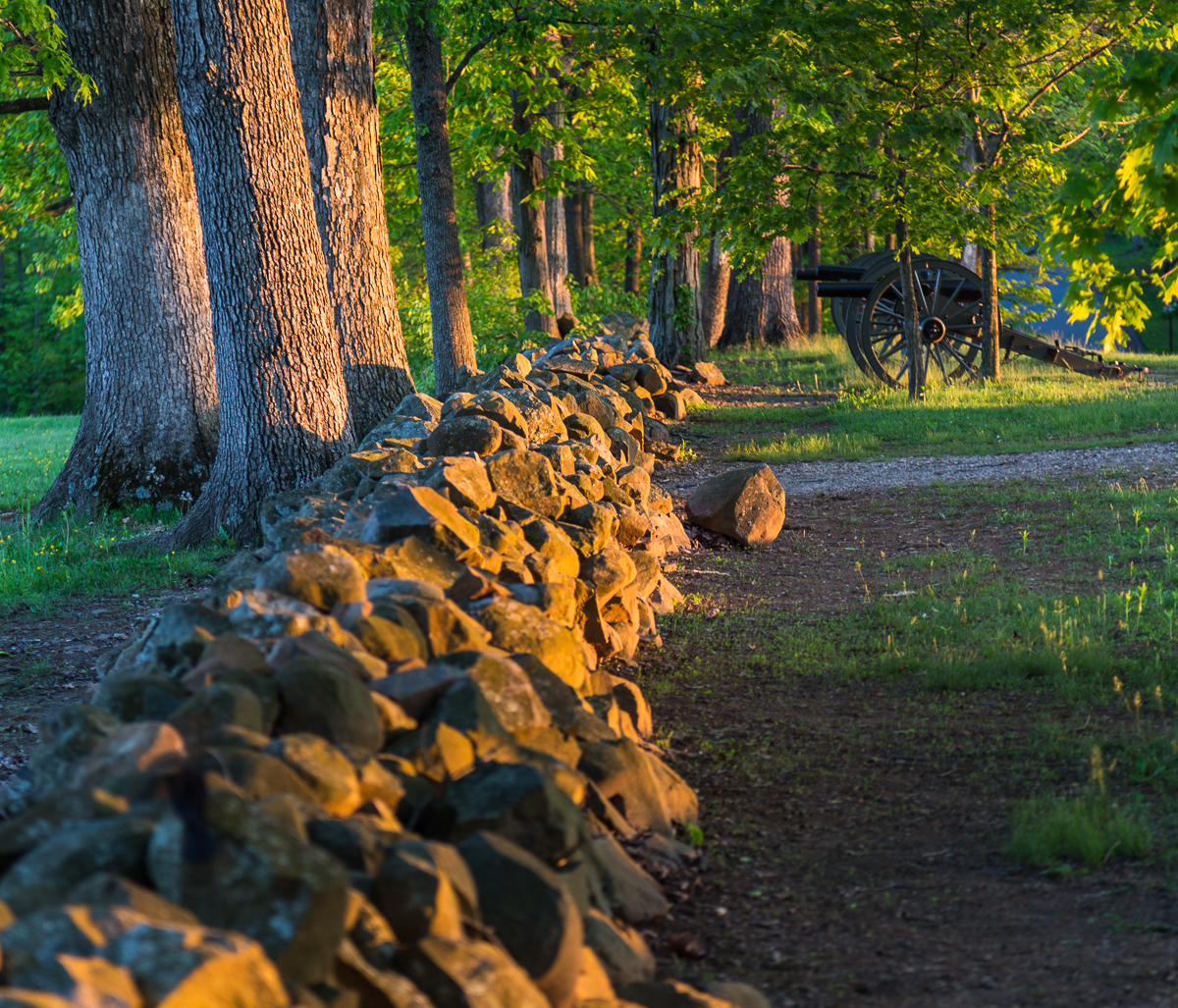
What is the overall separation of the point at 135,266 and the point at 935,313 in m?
11.0

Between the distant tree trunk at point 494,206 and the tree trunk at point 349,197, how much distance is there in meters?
9.36

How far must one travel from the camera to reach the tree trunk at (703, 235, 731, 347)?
19.3m

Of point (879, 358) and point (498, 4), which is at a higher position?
point (498, 4)

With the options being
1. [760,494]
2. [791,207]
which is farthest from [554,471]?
[791,207]

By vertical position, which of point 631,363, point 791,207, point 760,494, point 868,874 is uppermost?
point 791,207

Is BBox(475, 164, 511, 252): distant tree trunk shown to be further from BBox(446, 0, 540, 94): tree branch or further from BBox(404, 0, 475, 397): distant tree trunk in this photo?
BBox(404, 0, 475, 397): distant tree trunk

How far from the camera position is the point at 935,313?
1530 centimetres

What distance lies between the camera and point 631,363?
37.6 ft

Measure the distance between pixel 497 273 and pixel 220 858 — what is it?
17.9m

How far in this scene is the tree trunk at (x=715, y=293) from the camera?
762 inches

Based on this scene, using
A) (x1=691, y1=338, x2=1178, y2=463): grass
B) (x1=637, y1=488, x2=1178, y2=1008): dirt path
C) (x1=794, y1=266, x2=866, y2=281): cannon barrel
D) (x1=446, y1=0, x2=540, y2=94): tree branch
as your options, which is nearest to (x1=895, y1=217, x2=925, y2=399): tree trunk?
(x1=691, y1=338, x2=1178, y2=463): grass

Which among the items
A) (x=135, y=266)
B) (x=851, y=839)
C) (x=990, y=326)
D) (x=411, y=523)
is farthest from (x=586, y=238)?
(x=851, y=839)

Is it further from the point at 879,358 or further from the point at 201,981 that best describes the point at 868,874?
the point at 879,358

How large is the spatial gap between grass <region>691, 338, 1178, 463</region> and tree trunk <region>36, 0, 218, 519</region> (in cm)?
502
